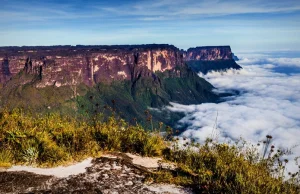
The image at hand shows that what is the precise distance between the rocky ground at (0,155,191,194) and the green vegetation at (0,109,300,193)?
449 mm

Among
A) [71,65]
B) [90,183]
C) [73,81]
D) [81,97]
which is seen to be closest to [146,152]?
[90,183]

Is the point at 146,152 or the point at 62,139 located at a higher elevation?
the point at 62,139

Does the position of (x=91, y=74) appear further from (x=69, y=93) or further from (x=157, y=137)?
(x=157, y=137)

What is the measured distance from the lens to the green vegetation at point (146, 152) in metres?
7.37

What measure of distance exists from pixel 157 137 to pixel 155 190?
348cm

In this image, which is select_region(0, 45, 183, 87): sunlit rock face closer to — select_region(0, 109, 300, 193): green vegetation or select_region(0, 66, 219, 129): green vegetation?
select_region(0, 66, 219, 129): green vegetation

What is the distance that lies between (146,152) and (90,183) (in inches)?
111

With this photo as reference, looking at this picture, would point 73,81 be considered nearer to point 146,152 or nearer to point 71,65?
point 71,65

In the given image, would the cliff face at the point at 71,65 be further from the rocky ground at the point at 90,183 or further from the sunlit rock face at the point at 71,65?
the rocky ground at the point at 90,183

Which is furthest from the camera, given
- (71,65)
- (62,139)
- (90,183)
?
(71,65)

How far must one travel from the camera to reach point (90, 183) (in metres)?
7.03

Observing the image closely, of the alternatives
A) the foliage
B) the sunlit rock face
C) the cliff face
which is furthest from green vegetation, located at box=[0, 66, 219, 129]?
the foliage

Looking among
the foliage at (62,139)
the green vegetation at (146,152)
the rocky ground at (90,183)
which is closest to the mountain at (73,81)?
the foliage at (62,139)

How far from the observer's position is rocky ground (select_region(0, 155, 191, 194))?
21.9ft
